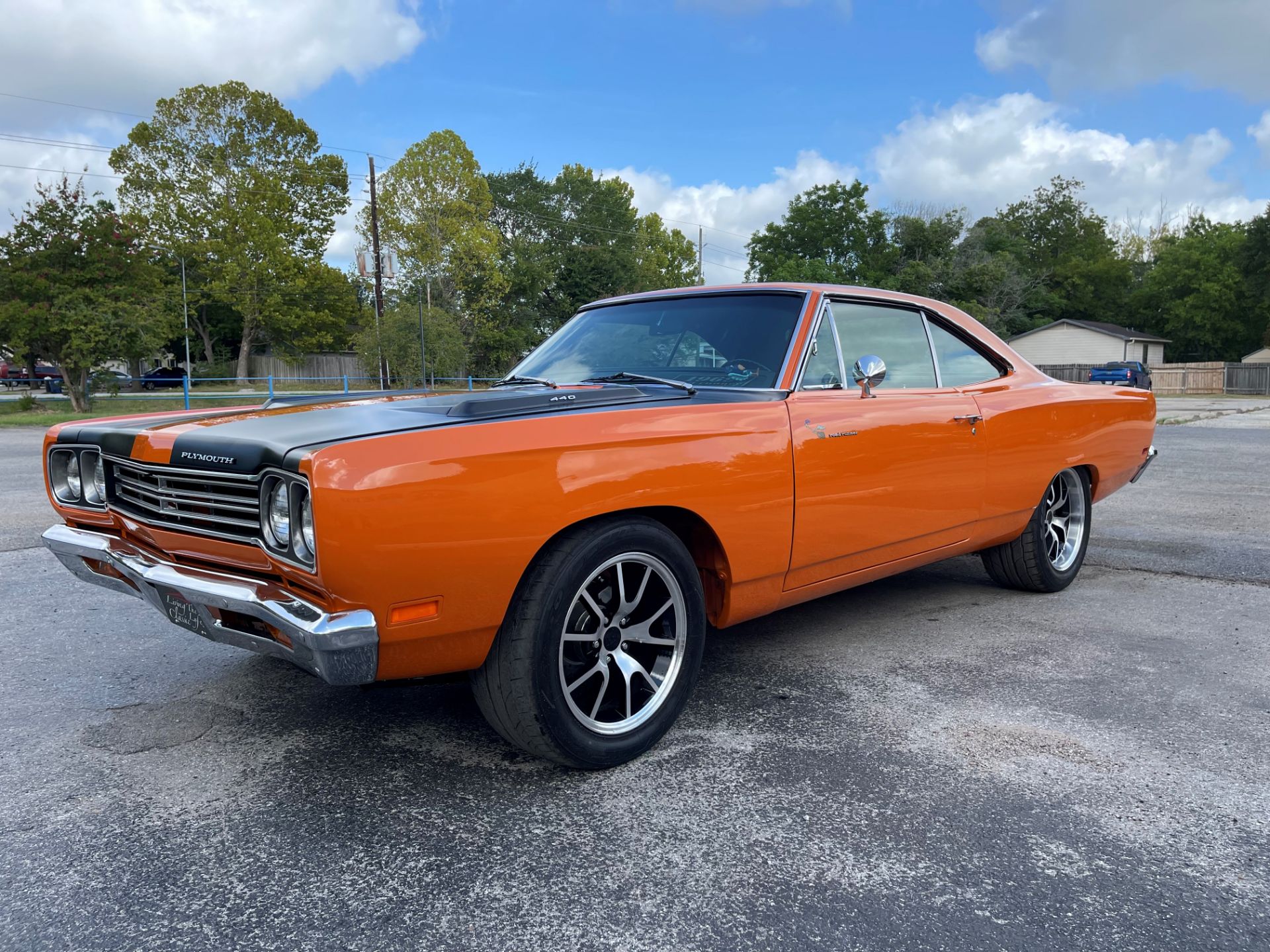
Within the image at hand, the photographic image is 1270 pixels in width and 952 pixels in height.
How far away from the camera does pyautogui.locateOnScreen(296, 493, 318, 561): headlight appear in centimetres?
222

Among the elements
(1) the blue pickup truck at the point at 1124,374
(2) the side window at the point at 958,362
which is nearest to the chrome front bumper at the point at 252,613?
(2) the side window at the point at 958,362

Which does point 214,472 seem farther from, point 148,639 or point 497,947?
point 148,639

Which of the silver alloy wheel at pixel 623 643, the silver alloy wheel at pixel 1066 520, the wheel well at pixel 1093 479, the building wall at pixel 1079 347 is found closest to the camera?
the silver alloy wheel at pixel 623 643

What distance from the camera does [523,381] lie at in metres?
Answer: 3.94

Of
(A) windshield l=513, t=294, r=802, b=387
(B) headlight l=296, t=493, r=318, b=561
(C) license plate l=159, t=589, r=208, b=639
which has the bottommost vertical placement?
(C) license plate l=159, t=589, r=208, b=639

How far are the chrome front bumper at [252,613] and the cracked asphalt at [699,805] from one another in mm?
490

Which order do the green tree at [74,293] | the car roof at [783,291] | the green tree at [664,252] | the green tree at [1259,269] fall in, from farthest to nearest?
the green tree at [664,252], the green tree at [1259,269], the green tree at [74,293], the car roof at [783,291]

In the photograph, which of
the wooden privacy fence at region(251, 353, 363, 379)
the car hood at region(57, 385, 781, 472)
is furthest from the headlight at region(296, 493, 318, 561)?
the wooden privacy fence at region(251, 353, 363, 379)

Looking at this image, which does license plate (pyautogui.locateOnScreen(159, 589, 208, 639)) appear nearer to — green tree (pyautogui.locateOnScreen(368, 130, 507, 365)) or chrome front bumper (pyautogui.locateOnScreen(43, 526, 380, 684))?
chrome front bumper (pyautogui.locateOnScreen(43, 526, 380, 684))

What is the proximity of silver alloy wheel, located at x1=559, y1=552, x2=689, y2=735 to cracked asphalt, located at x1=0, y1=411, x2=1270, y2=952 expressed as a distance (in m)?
0.19

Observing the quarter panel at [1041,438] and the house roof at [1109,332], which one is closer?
the quarter panel at [1041,438]

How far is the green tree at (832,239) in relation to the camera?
58562 millimetres

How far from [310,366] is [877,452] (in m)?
46.1

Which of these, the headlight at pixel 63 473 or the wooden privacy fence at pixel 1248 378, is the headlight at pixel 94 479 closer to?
the headlight at pixel 63 473
